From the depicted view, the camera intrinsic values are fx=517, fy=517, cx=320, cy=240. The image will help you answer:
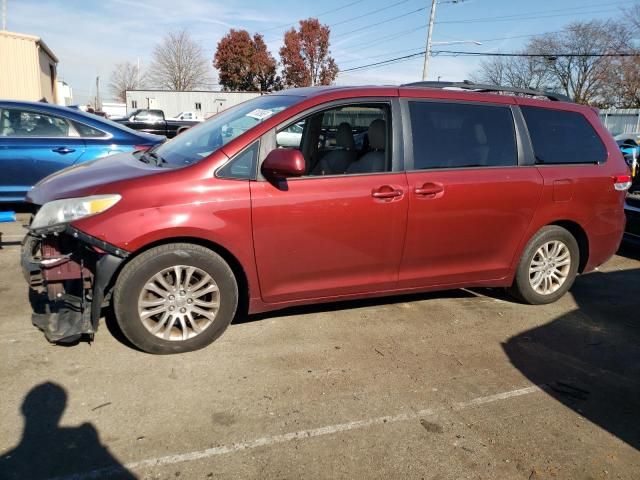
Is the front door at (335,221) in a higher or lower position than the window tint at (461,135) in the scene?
lower

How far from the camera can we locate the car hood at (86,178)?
3330 mm

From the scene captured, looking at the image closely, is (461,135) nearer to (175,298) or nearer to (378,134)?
(378,134)

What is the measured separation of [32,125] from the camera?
669 cm

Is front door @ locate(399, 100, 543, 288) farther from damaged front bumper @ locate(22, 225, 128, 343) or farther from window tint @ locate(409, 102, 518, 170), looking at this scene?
damaged front bumper @ locate(22, 225, 128, 343)

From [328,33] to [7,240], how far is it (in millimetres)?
60403

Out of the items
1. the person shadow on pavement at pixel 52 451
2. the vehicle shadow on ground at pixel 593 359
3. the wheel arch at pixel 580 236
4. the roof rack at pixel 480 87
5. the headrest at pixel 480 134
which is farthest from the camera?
the wheel arch at pixel 580 236

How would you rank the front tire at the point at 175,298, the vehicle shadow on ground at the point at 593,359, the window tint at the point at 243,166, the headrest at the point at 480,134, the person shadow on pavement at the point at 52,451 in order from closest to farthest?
the person shadow on pavement at the point at 52,451 < the vehicle shadow on ground at the point at 593,359 < the front tire at the point at 175,298 < the window tint at the point at 243,166 < the headrest at the point at 480,134

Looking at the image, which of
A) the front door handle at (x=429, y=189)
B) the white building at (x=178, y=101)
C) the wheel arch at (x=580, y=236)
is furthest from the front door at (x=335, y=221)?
the white building at (x=178, y=101)

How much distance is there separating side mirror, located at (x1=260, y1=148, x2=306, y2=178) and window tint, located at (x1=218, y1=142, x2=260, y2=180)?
4.8 inches

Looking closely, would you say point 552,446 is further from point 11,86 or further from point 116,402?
point 11,86

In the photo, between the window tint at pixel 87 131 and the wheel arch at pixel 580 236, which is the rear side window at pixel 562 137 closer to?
the wheel arch at pixel 580 236

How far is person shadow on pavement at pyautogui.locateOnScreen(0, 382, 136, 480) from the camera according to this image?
236cm

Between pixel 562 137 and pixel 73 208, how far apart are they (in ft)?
13.2

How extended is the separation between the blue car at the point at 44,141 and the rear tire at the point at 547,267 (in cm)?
462
